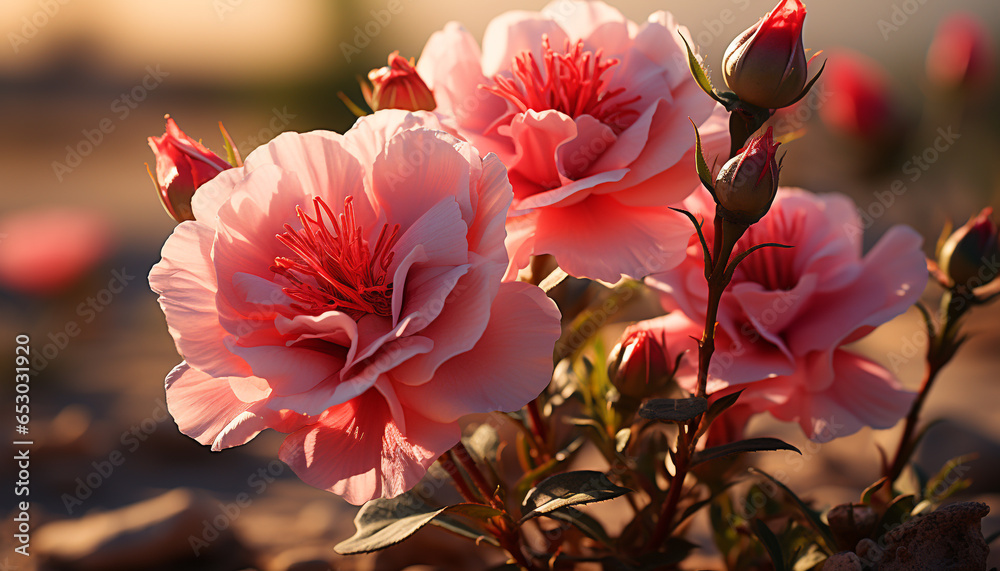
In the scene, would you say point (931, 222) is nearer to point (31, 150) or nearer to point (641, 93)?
point (641, 93)

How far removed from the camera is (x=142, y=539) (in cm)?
123

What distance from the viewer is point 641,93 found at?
768mm

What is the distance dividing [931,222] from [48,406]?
298cm

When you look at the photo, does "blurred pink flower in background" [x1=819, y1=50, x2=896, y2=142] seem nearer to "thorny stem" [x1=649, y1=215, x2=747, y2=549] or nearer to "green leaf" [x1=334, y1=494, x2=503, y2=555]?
"thorny stem" [x1=649, y1=215, x2=747, y2=549]

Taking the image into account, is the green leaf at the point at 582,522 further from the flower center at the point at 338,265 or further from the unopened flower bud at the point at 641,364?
the flower center at the point at 338,265

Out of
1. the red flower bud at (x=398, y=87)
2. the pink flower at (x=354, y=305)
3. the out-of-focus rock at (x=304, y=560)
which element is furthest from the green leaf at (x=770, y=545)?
the out-of-focus rock at (x=304, y=560)

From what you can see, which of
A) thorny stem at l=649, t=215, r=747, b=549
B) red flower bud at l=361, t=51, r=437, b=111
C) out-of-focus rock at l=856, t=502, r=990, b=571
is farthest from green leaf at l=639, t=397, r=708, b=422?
red flower bud at l=361, t=51, r=437, b=111

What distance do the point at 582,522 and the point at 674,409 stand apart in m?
0.26

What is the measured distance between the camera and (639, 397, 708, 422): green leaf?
1.98ft

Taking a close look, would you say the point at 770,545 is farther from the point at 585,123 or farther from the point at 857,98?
the point at 857,98

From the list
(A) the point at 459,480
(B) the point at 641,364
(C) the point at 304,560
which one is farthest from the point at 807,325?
(C) the point at 304,560

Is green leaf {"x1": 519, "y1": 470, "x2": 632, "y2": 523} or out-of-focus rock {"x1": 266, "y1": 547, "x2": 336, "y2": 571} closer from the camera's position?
green leaf {"x1": 519, "y1": 470, "x2": 632, "y2": 523}

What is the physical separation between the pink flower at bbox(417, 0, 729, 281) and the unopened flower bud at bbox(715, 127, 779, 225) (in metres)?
0.11

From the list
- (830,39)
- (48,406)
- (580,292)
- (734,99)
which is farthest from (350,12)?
(734,99)
